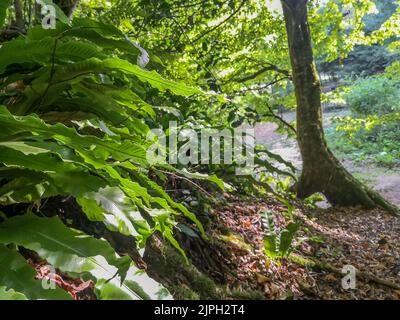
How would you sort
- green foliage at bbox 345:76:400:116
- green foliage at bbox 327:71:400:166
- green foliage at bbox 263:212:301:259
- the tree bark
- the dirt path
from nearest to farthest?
the tree bark < green foliage at bbox 263:212:301:259 < the dirt path < green foliage at bbox 327:71:400:166 < green foliage at bbox 345:76:400:116

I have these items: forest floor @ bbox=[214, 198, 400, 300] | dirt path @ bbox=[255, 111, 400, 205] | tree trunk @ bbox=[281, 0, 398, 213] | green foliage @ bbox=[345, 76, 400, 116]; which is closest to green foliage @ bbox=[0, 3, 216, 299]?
forest floor @ bbox=[214, 198, 400, 300]

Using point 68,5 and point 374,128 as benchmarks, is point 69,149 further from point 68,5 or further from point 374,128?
point 374,128

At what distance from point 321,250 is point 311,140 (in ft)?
6.60

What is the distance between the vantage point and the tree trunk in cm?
395

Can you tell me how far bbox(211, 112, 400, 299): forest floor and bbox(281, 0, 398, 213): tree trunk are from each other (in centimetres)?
23

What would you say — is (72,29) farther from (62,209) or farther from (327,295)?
(327,295)

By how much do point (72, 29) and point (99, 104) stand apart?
0.25 m

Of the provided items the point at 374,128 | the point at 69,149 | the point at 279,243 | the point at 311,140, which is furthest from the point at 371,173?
the point at 69,149

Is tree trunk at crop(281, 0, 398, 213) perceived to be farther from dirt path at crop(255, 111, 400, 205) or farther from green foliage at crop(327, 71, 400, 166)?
green foliage at crop(327, 71, 400, 166)

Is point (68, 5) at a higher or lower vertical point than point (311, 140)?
Result: higher

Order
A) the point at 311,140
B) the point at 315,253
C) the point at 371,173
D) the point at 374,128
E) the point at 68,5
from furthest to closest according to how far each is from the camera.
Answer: the point at 374,128 < the point at 371,173 < the point at 311,140 < the point at 315,253 < the point at 68,5

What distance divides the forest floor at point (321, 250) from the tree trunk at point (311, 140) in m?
0.23

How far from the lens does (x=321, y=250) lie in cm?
228

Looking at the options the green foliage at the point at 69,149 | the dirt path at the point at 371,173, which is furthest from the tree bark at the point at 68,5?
the dirt path at the point at 371,173
